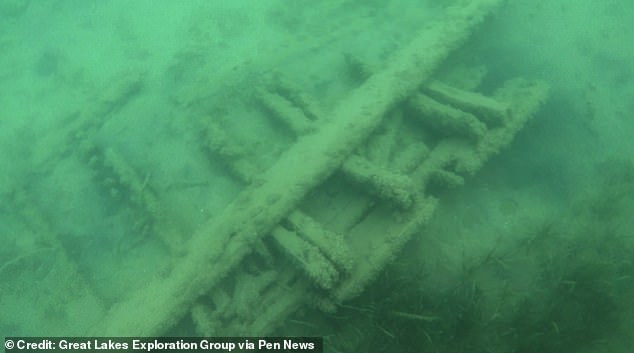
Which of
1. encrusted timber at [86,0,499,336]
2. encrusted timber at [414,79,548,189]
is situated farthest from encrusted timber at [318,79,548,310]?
encrusted timber at [86,0,499,336]

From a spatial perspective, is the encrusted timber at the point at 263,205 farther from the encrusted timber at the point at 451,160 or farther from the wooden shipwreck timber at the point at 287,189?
the encrusted timber at the point at 451,160

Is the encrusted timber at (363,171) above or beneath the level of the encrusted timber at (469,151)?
above

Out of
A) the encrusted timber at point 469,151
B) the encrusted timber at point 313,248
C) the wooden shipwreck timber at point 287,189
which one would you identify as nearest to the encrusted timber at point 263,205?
the wooden shipwreck timber at point 287,189

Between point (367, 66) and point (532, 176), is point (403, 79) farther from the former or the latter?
point (532, 176)

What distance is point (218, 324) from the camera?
3.54 m

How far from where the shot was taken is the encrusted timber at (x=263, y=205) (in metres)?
3.56

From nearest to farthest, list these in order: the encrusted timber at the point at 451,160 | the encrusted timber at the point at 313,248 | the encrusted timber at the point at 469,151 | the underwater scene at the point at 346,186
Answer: the encrusted timber at the point at 313,248 → the encrusted timber at the point at 451,160 → the underwater scene at the point at 346,186 → the encrusted timber at the point at 469,151

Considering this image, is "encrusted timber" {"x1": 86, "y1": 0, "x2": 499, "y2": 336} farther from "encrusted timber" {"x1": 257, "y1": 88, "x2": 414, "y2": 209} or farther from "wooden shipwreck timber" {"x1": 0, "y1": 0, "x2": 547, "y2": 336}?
"encrusted timber" {"x1": 257, "y1": 88, "x2": 414, "y2": 209}

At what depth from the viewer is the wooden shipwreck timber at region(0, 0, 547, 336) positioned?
3.60m

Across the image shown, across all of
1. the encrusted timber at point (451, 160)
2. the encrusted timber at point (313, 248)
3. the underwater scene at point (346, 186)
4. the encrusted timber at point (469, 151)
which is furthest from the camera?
the encrusted timber at point (469, 151)

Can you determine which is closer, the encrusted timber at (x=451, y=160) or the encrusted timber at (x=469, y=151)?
the encrusted timber at (x=451, y=160)

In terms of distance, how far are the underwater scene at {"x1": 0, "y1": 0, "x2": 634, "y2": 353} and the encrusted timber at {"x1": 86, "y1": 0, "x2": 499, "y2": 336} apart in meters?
0.02

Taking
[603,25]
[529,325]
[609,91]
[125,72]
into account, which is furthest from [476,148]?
[125,72]

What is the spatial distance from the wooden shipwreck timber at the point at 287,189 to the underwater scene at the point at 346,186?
0.02 meters
